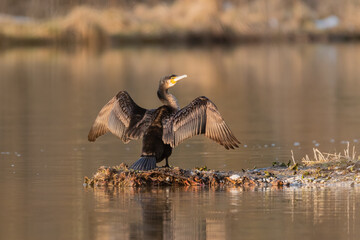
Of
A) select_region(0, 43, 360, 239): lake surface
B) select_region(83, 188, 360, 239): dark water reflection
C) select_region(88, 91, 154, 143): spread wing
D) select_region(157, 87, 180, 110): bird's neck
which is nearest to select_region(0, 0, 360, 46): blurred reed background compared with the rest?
select_region(0, 43, 360, 239): lake surface

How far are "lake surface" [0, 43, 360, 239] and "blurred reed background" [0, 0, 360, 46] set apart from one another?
1584 centimetres

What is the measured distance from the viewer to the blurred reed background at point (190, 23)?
180 feet

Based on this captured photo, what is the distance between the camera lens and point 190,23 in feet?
185

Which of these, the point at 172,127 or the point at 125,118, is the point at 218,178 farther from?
the point at 125,118

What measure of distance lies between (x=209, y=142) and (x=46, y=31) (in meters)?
39.4

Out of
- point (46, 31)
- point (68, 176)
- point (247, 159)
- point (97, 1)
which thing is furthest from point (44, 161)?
point (97, 1)

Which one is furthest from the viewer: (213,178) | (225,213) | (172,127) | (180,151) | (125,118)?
(180,151)

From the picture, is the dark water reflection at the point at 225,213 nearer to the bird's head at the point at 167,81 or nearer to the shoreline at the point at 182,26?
the bird's head at the point at 167,81

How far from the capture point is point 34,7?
6400 cm

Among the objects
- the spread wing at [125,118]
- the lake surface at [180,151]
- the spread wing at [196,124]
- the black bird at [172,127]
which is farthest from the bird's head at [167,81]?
the lake surface at [180,151]

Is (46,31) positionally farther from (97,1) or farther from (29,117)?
(29,117)

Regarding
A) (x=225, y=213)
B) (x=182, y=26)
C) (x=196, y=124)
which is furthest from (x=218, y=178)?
(x=182, y=26)

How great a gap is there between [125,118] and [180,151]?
302 centimetres

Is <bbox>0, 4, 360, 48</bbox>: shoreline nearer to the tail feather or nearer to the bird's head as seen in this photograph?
the bird's head
